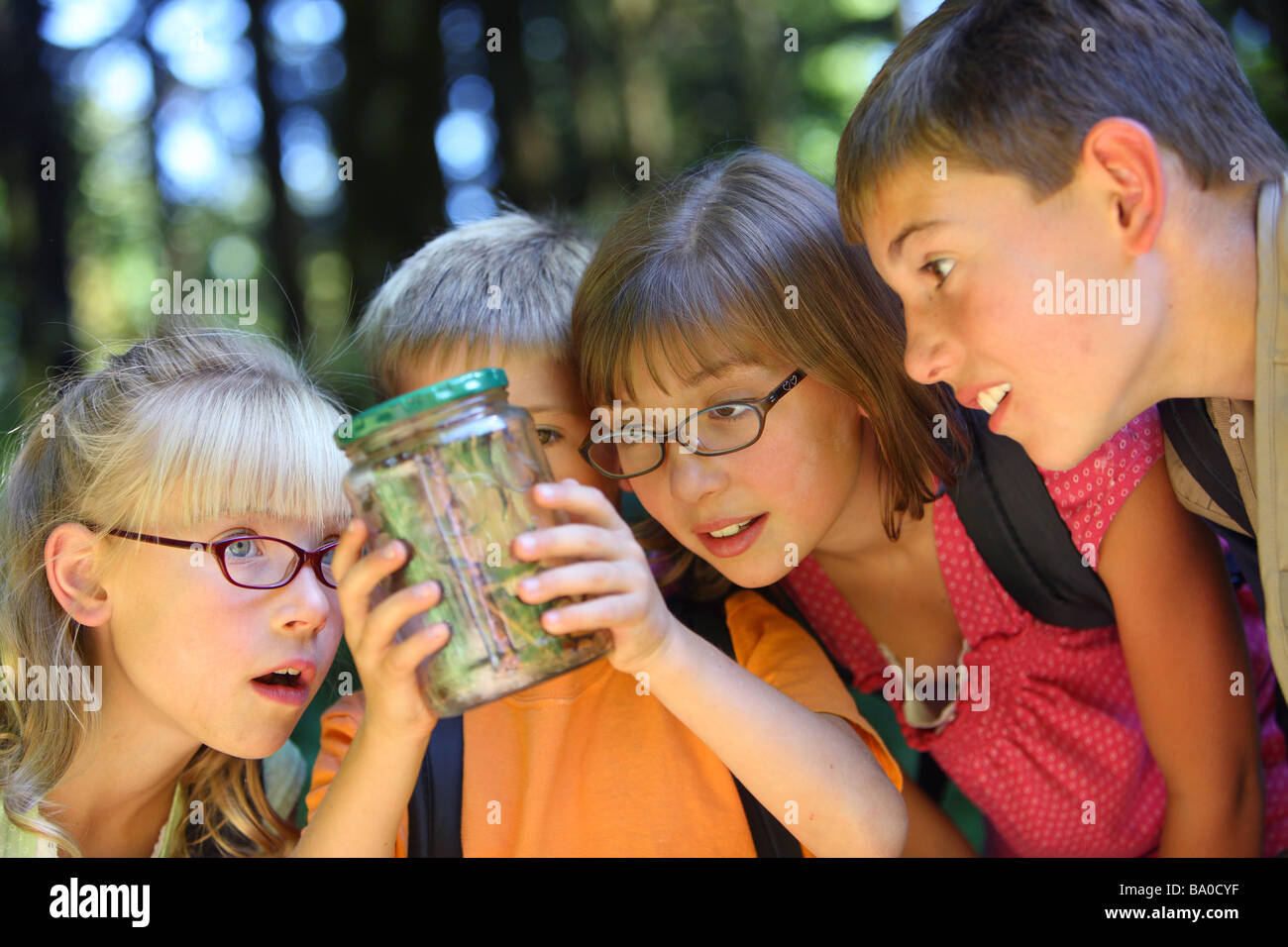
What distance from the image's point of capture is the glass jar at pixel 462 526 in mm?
1154

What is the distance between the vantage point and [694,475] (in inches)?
66.8

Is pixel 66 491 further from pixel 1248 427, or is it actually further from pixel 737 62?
pixel 737 62

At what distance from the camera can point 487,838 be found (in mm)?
1771

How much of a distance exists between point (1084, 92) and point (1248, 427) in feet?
1.81

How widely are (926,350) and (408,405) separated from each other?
2.52 feet

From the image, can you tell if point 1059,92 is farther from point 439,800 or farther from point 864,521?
point 439,800

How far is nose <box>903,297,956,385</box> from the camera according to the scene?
59.3 inches

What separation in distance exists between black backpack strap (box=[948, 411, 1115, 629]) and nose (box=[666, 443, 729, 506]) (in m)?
0.47

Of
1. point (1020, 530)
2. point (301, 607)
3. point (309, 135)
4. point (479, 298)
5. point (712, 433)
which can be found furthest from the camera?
point (309, 135)

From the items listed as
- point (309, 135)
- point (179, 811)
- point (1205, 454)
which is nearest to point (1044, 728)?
point (1205, 454)

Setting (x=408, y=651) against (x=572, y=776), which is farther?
(x=572, y=776)

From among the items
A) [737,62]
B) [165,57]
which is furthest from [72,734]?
[737,62]

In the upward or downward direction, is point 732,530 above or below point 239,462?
below

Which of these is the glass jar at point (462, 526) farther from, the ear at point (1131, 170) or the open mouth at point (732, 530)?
the ear at point (1131, 170)
